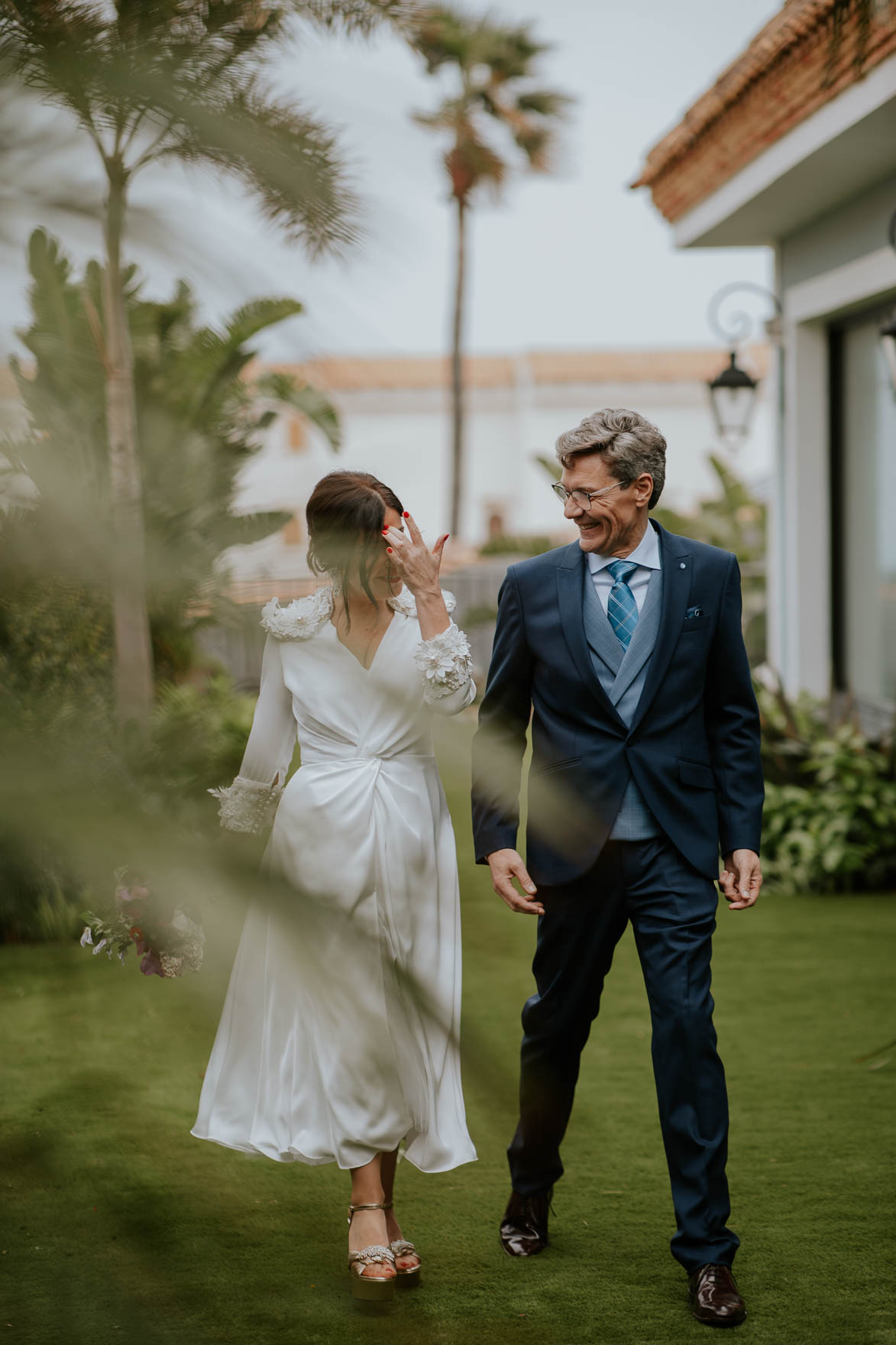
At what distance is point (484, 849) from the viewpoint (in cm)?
52

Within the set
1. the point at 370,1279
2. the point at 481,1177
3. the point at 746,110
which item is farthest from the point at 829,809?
the point at 370,1279

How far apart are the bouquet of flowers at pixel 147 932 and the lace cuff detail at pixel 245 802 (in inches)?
1.5

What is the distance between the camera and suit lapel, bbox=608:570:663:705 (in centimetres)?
285

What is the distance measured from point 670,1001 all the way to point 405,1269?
0.81 meters

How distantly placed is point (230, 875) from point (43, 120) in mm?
285

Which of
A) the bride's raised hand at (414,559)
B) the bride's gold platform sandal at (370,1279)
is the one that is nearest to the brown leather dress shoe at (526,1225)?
the bride's gold platform sandal at (370,1279)

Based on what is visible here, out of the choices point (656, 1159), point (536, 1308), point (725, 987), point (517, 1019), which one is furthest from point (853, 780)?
point (517, 1019)

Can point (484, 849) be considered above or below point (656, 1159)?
above

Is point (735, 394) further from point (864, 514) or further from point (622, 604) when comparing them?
point (622, 604)

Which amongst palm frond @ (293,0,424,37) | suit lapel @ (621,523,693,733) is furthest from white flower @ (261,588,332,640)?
suit lapel @ (621,523,693,733)

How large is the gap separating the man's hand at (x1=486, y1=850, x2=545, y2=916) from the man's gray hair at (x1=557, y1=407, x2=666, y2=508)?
2.26m

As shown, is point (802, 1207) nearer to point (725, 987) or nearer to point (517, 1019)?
point (725, 987)

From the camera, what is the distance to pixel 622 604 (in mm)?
2908

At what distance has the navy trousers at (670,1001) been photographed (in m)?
A: 2.72
